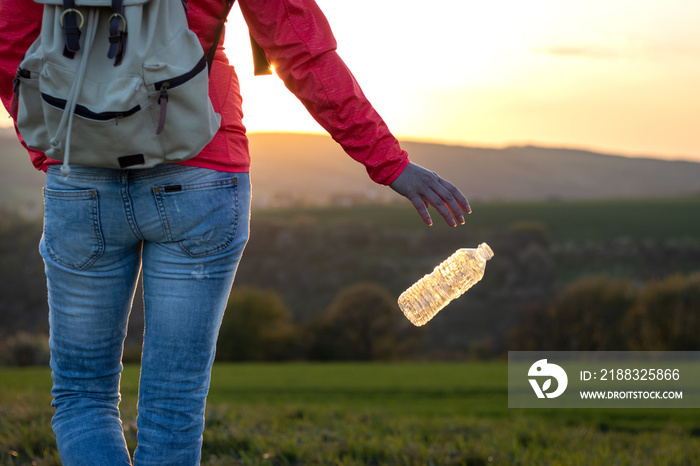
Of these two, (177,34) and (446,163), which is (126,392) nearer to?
(177,34)

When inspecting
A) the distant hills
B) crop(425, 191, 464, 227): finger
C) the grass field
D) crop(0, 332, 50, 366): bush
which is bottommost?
crop(0, 332, 50, 366): bush

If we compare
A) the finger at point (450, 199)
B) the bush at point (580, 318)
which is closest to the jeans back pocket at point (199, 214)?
the finger at point (450, 199)

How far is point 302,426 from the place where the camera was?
466cm

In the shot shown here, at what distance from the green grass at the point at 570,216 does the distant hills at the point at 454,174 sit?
12.4 ft

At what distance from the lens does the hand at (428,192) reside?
1855 millimetres

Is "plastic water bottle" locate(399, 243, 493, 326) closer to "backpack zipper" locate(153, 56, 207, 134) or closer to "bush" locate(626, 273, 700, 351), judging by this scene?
"backpack zipper" locate(153, 56, 207, 134)

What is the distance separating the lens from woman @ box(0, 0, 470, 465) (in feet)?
5.98

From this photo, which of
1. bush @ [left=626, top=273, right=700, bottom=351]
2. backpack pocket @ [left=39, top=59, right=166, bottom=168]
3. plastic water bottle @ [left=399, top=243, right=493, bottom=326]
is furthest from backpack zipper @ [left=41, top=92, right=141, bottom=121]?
bush @ [left=626, top=273, right=700, bottom=351]

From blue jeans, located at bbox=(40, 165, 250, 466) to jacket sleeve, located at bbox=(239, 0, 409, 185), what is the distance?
29 cm

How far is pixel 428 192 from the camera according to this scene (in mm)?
1857

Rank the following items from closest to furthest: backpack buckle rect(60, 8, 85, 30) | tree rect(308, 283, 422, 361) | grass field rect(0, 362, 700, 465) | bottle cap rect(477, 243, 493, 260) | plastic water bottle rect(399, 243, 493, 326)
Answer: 1. backpack buckle rect(60, 8, 85, 30)
2. bottle cap rect(477, 243, 493, 260)
3. plastic water bottle rect(399, 243, 493, 326)
4. grass field rect(0, 362, 700, 465)
5. tree rect(308, 283, 422, 361)

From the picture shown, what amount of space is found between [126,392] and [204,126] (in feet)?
26.7

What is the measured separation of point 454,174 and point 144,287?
3381 inches

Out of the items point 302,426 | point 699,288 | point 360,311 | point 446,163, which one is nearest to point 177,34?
point 302,426
